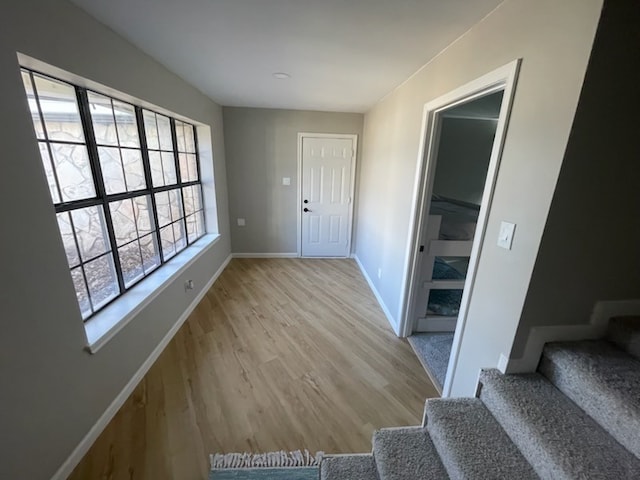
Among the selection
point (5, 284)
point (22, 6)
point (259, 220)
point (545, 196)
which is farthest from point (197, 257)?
point (545, 196)

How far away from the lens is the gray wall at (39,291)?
3.50 ft

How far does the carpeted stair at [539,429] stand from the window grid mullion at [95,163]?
1.98 m

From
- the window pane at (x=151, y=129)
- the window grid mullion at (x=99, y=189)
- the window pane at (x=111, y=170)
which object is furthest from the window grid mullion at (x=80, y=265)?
the window pane at (x=151, y=129)

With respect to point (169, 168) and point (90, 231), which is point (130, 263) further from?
point (169, 168)

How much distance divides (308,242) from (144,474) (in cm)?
348

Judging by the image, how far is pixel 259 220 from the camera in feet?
14.4

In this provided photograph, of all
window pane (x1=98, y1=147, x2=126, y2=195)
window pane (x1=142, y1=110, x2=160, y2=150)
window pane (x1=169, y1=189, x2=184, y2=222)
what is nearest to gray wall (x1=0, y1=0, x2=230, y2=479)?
window pane (x1=98, y1=147, x2=126, y2=195)

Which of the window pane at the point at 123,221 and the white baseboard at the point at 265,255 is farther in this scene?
the white baseboard at the point at 265,255

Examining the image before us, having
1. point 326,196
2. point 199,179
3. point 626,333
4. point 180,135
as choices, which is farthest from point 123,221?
point 626,333

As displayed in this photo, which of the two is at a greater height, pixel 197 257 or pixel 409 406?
pixel 197 257

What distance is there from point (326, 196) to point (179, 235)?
2.27m

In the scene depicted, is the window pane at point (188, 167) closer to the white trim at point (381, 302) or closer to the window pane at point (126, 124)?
the window pane at point (126, 124)

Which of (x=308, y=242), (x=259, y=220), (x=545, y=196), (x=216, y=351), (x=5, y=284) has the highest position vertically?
(x=545, y=196)

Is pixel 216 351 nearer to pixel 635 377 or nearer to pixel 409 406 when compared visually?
pixel 409 406
